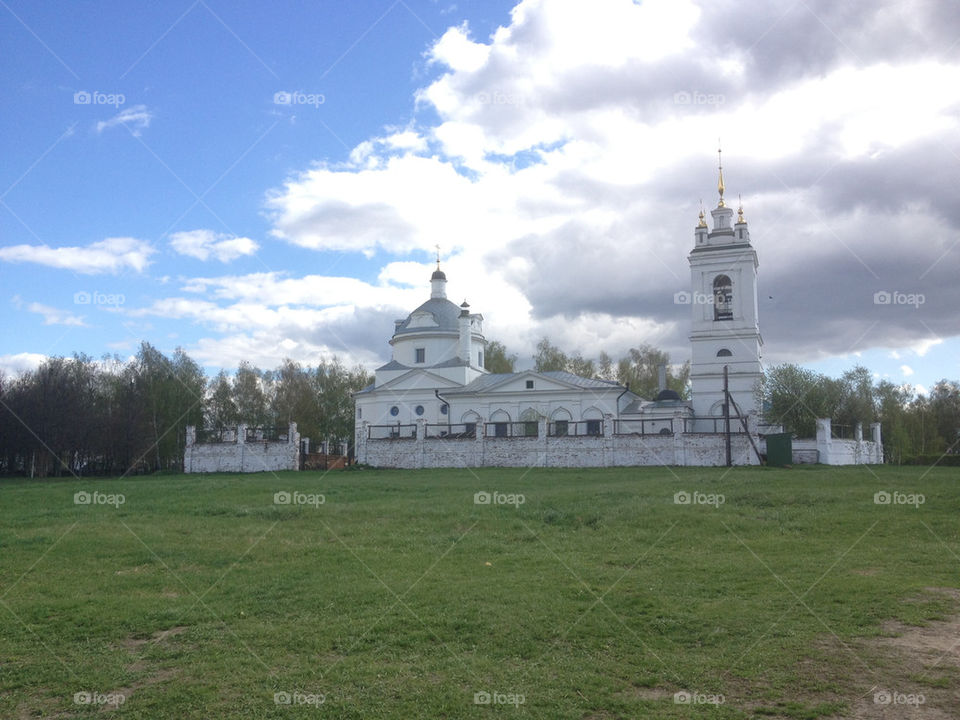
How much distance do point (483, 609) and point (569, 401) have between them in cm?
3473

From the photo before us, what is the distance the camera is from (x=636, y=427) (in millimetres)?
36750

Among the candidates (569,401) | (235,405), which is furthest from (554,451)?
(235,405)

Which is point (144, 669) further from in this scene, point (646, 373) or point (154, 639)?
point (646, 373)

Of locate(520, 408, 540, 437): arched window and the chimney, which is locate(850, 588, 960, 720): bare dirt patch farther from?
the chimney

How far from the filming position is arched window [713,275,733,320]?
42.8m

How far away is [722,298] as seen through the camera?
43094 mm

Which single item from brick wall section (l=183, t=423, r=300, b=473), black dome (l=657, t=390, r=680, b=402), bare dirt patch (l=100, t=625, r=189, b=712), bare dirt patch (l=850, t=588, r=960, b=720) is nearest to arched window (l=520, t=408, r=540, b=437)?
black dome (l=657, t=390, r=680, b=402)

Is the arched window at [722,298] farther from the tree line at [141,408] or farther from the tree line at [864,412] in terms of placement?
the tree line at [141,408]

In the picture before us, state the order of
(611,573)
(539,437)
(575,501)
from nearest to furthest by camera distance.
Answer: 1. (611,573)
2. (575,501)
3. (539,437)

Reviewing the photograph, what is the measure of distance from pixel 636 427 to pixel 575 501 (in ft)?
64.8

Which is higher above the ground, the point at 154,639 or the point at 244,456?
the point at 244,456

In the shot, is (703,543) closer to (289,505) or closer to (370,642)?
(370,642)

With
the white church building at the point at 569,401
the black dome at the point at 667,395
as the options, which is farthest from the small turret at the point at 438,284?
the black dome at the point at 667,395

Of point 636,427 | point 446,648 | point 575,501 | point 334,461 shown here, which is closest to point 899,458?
point 636,427
